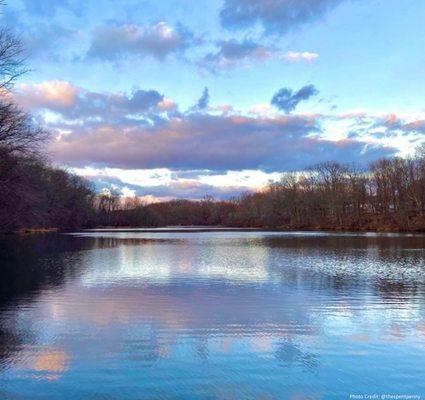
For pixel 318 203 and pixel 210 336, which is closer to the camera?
pixel 210 336

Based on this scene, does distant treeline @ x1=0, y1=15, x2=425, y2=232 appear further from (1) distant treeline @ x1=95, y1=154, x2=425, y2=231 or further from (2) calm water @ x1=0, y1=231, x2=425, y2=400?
(2) calm water @ x1=0, y1=231, x2=425, y2=400

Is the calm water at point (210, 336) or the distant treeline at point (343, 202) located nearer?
the calm water at point (210, 336)

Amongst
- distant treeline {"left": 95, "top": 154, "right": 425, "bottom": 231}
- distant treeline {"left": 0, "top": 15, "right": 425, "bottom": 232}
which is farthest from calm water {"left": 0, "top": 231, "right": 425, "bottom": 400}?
distant treeline {"left": 95, "top": 154, "right": 425, "bottom": 231}

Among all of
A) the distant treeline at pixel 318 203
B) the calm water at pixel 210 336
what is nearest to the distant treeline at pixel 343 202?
the distant treeline at pixel 318 203

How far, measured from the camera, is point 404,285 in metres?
18.6

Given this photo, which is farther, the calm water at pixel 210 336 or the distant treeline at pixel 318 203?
the distant treeline at pixel 318 203

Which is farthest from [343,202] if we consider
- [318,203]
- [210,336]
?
[210,336]

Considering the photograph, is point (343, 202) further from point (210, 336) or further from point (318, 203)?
point (210, 336)

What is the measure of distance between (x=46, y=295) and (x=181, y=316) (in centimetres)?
582

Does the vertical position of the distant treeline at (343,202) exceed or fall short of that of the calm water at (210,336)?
it exceeds it

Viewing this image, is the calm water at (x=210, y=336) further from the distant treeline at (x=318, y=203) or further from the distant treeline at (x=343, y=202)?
the distant treeline at (x=343, y=202)

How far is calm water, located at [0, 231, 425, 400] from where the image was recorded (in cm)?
743

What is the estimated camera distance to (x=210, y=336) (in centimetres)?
1050

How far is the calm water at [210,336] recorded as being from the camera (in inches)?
293
